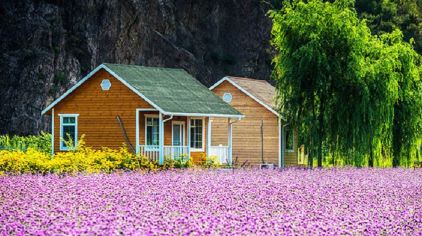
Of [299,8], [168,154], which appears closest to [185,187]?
[168,154]

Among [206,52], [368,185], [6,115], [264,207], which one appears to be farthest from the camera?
[206,52]

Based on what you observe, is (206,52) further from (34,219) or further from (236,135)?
(34,219)

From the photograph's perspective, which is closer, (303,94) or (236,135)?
(303,94)

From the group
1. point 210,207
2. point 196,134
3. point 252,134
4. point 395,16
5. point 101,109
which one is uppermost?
point 395,16

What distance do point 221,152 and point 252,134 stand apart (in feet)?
24.7

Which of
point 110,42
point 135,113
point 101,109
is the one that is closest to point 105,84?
point 101,109

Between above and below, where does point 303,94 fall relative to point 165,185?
above

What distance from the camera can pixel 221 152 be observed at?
5131cm

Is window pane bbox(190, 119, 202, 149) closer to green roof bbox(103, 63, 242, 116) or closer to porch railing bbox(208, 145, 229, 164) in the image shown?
green roof bbox(103, 63, 242, 116)

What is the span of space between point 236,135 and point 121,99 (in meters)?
15.1

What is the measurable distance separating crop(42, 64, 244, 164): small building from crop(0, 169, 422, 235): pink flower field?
17924 mm

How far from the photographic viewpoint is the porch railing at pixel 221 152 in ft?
165

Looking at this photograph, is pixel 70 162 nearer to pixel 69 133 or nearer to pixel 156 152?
pixel 156 152

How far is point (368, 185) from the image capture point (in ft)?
81.1
